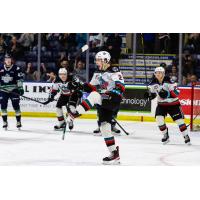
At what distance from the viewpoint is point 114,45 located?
463 inches

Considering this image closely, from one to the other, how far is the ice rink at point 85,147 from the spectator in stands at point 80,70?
162cm

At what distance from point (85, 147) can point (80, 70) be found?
416 centimetres

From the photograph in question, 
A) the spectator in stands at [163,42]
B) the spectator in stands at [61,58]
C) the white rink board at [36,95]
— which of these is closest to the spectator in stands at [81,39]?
the spectator in stands at [61,58]

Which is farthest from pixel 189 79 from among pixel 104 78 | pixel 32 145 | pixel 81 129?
pixel 104 78

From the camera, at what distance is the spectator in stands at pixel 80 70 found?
11609mm

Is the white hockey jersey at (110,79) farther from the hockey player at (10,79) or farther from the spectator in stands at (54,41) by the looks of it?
the spectator in stands at (54,41)

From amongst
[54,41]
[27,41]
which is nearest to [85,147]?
[54,41]

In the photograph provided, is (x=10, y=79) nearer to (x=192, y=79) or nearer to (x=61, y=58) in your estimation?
(x=61, y=58)

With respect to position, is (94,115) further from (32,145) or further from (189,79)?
(32,145)

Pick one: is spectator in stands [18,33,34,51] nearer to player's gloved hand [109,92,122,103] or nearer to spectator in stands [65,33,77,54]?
spectator in stands [65,33,77,54]

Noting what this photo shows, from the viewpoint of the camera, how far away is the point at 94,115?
1117cm

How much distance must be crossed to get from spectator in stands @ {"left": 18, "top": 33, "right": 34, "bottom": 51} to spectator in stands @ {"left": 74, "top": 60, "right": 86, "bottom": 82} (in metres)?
1.22

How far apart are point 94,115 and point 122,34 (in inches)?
70.4

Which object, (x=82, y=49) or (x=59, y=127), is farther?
(x=59, y=127)
